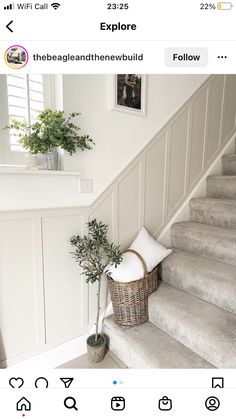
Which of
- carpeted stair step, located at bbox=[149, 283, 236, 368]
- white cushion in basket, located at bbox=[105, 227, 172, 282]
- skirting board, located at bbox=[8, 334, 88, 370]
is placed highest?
white cushion in basket, located at bbox=[105, 227, 172, 282]

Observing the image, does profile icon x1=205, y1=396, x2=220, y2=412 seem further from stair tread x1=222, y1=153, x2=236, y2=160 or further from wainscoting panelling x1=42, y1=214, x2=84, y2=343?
stair tread x1=222, y1=153, x2=236, y2=160

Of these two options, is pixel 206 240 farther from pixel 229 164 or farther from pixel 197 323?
pixel 229 164

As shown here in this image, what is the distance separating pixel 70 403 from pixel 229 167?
2.19m

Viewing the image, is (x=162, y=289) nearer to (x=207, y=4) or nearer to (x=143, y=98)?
(x=143, y=98)

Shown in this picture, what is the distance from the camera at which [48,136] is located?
1.16m

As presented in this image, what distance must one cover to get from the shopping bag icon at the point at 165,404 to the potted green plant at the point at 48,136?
45.2 inches

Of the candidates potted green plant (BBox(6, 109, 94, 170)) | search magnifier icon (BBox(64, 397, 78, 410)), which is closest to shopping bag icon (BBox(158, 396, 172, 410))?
search magnifier icon (BBox(64, 397, 78, 410))

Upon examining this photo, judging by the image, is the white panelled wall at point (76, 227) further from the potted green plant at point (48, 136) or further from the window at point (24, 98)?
the window at point (24, 98)

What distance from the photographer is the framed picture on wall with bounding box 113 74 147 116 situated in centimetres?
142

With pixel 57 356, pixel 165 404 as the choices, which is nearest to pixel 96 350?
pixel 57 356

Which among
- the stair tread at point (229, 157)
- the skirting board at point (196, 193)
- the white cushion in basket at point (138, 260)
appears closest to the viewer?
the white cushion in basket at point (138, 260)

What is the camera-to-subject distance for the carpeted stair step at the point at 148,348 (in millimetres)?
1142

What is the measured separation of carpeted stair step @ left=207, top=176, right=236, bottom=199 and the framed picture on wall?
38.7 inches

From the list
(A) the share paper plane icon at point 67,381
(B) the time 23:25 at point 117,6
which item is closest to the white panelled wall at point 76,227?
(A) the share paper plane icon at point 67,381
